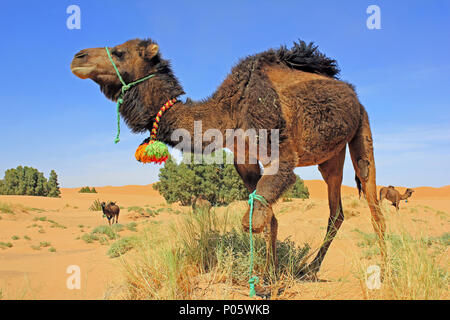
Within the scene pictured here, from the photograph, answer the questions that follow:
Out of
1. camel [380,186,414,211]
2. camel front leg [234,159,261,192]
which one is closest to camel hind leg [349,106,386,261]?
camel front leg [234,159,261,192]

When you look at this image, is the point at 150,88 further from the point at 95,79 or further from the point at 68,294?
the point at 68,294

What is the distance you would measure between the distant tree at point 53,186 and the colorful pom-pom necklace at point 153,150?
44.3 meters

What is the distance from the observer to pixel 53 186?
4316 cm

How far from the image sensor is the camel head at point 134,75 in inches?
152

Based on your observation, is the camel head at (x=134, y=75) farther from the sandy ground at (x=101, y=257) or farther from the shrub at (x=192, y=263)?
the sandy ground at (x=101, y=257)

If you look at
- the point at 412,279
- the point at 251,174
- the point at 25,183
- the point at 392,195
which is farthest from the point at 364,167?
the point at 25,183

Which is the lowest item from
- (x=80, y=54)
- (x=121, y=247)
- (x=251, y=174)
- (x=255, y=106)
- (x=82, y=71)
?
(x=121, y=247)

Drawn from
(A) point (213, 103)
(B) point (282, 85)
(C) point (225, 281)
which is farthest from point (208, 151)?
(C) point (225, 281)

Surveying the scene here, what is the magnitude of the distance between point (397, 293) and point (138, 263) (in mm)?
3083

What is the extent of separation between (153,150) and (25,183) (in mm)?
43937

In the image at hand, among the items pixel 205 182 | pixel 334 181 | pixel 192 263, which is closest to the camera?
pixel 192 263

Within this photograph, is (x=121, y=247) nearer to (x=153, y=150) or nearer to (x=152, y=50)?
(x=153, y=150)

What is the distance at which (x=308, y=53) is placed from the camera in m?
4.79

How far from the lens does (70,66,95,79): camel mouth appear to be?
3.80m
